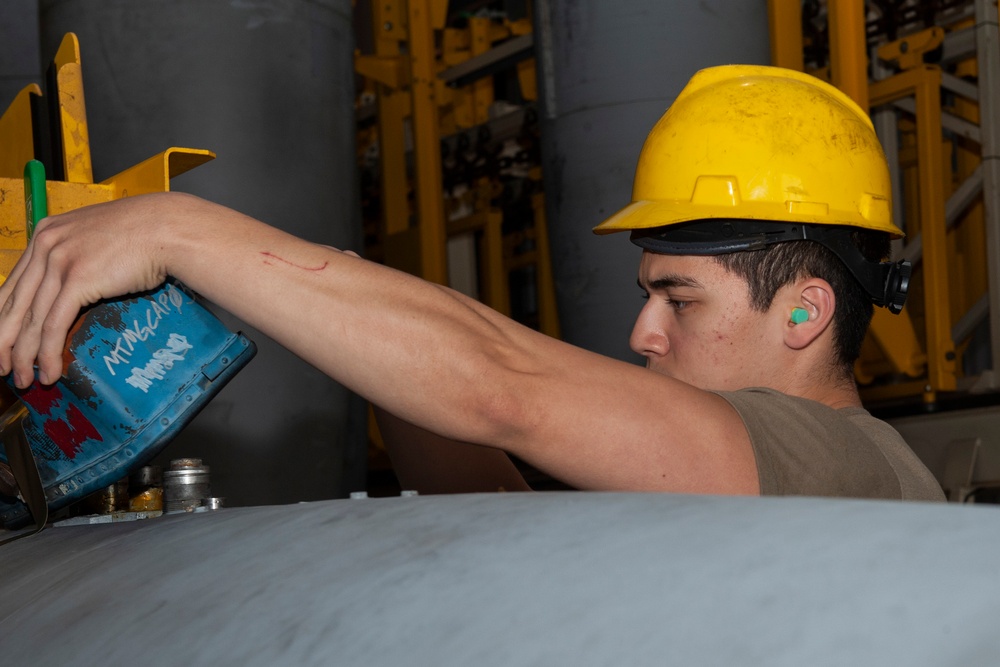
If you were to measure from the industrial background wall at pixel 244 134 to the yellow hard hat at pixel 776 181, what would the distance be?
147 centimetres

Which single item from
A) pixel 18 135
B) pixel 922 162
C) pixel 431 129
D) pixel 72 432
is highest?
pixel 18 135

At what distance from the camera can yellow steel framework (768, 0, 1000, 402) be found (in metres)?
3.78

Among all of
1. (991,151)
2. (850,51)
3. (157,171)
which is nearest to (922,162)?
(991,151)

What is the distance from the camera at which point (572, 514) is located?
68 cm

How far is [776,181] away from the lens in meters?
1.35

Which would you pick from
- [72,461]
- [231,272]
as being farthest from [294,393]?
[231,272]

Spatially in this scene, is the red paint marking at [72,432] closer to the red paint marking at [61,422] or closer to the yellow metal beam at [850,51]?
the red paint marking at [61,422]

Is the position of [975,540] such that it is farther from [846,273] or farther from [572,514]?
[846,273]

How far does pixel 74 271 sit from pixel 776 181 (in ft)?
2.48

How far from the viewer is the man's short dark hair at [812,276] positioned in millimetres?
1289

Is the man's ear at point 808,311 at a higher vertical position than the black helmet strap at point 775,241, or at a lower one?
lower

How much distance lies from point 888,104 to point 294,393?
9.01 feet

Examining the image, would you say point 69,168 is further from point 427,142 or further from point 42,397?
point 427,142

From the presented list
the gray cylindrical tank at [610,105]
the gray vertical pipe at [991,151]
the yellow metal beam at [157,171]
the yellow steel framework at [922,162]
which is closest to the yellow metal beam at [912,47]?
the yellow steel framework at [922,162]
